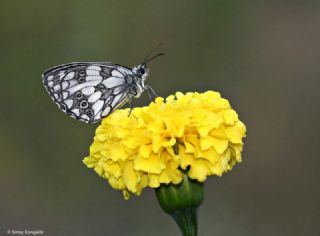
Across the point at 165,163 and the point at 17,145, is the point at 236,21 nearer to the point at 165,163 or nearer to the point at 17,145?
the point at 17,145

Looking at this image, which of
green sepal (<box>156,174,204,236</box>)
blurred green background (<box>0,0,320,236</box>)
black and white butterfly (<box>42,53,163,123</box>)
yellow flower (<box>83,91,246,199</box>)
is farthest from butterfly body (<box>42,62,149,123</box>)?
blurred green background (<box>0,0,320,236</box>)

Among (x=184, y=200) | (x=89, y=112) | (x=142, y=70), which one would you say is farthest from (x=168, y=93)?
(x=184, y=200)

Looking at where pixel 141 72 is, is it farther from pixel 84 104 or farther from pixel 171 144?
pixel 171 144

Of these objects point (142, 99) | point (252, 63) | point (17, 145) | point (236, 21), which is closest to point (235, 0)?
point (236, 21)

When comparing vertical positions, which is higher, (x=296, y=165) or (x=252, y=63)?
(x=252, y=63)

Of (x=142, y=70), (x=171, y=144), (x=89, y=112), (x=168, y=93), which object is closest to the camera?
(x=171, y=144)

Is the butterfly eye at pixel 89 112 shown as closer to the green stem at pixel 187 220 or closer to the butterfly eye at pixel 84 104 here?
the butterfly eye at pixel 84 104

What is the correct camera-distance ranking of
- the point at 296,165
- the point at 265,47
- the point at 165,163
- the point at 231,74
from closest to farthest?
the point at 165,163 < the point at 296,165 < the point at 231,74 < the point at 265,47

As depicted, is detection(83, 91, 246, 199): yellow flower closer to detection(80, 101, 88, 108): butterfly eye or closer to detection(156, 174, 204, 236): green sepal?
detection(156, 174, 204, 236): green sepal
